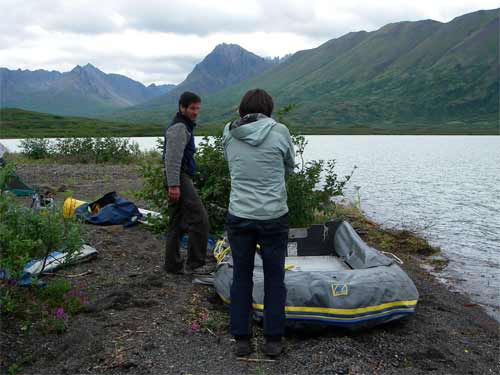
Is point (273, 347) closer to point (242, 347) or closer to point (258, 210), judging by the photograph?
point (242, 347)

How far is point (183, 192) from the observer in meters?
7.08

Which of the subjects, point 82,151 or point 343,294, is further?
point 82,151

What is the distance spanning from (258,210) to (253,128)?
709 millimetres

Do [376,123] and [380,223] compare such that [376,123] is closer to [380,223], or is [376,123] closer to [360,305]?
[380,223]

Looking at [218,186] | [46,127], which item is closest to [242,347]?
[218,186]

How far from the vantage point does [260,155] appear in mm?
4793

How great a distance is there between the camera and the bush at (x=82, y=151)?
2686 cm

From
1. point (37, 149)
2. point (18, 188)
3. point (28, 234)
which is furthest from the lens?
point (37, 149)

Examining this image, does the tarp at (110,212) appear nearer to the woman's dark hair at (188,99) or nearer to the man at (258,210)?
the woman's dark hair at (188,99)

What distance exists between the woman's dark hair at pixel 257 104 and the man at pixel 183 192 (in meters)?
2.00

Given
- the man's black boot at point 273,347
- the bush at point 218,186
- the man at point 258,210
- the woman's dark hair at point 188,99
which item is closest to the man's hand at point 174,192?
the woman's dark hair at point 188,99

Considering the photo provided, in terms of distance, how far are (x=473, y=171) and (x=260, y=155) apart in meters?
28.6

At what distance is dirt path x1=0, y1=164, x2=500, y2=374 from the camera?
4.59m

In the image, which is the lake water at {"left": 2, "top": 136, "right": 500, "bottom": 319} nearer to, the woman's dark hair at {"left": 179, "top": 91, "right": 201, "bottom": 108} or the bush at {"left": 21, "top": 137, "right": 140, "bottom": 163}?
the woman's dark hair at {"left": 179, "top": 91, "right": 201, "bottom": 108}
